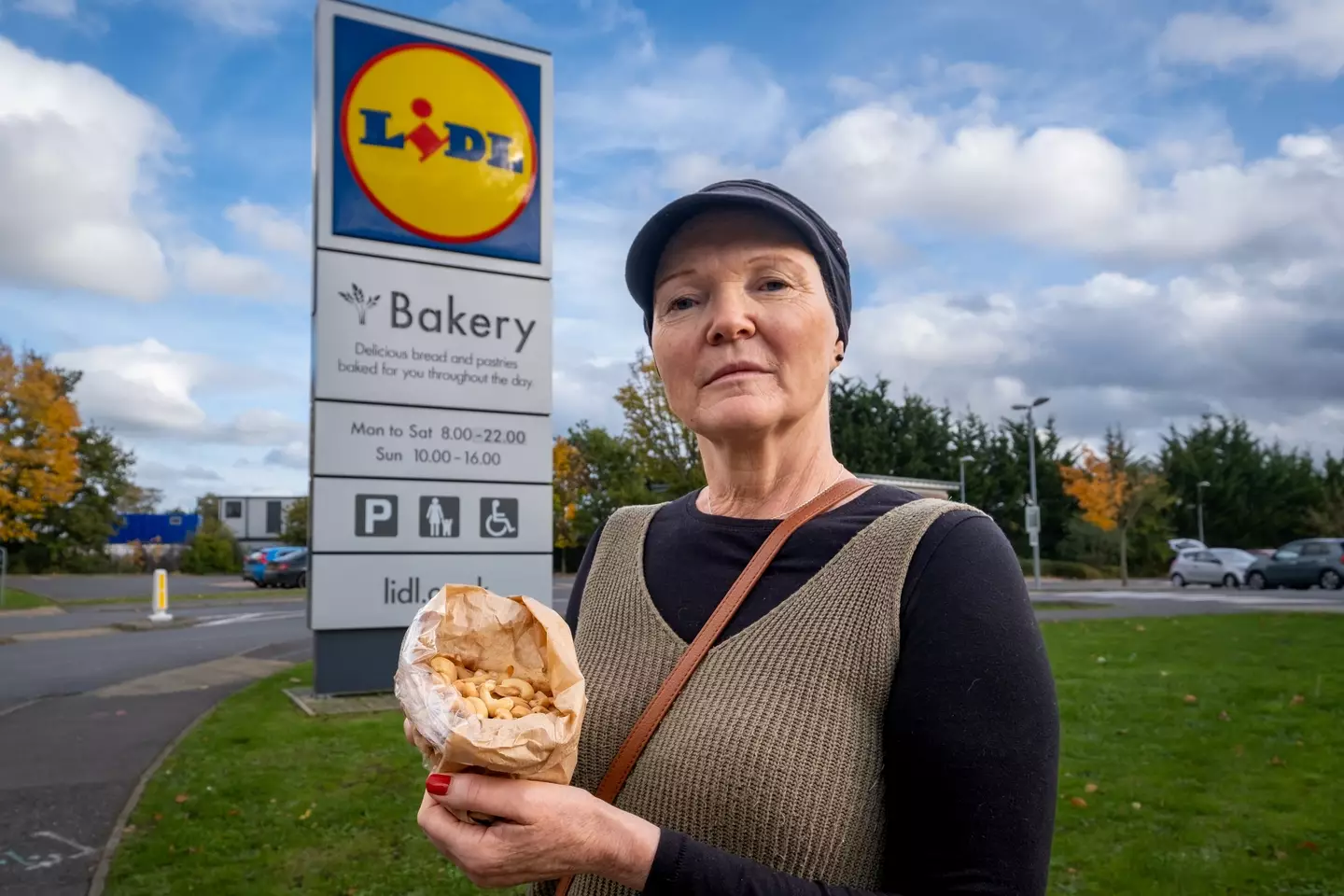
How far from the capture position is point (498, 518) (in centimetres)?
916

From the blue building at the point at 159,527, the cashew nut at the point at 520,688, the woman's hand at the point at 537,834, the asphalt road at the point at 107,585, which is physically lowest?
the asphalt road at the point at 107,585

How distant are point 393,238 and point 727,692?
321 inches

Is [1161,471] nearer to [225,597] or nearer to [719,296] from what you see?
[225,597]

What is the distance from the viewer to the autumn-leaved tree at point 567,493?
3916cm

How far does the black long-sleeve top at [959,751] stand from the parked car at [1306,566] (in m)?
31.0

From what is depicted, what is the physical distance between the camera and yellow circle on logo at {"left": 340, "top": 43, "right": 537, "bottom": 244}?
886cm

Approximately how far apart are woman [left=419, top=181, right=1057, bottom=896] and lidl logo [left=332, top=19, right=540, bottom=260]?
7.74m

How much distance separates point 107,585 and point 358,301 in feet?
99.5

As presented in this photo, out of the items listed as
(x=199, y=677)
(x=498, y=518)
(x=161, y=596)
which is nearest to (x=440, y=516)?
(x=498, y=518)

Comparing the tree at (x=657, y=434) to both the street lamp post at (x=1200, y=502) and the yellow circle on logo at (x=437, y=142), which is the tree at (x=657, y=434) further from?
the street lamp post at (x=1200, y=502)

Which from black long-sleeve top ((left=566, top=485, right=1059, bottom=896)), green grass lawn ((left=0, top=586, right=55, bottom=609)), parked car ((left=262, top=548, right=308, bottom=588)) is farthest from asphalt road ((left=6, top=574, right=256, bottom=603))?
black long-sleeve top ((left=566, top=485, right=1059, bottom=896))

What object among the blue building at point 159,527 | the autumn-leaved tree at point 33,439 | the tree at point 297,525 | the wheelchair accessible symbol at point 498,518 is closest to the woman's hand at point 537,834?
the wheelchair accessible symbol at point 498,518

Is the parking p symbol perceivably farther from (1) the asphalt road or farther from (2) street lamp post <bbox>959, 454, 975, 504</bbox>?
(2) street lamp post <bbox>959, 454, 975, 504</bbox>

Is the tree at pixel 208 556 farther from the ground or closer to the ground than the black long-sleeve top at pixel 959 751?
closer to the ground
